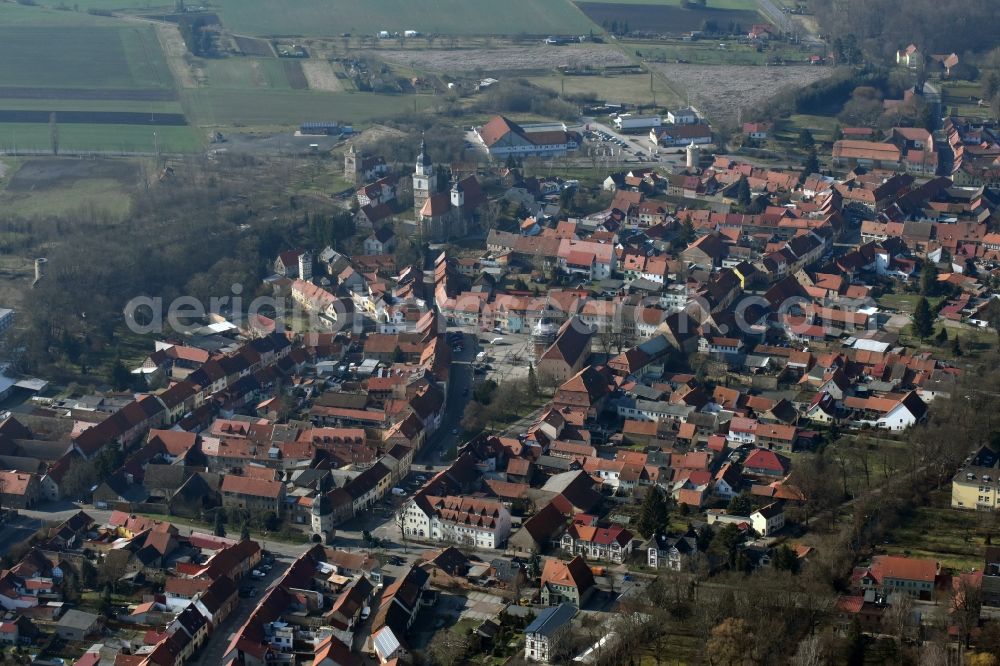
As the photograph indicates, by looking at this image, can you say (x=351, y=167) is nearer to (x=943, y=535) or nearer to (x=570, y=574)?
(x=570, y=574)

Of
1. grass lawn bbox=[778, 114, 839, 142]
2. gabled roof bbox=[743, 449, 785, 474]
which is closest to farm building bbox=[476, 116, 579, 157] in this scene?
grass lawn bbox=[778, 114, 839, 142]

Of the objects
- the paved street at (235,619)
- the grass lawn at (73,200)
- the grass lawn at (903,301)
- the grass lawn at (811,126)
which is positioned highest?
the grass lawn at (811,126)

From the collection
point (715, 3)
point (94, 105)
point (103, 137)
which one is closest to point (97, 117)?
point (94, 105)

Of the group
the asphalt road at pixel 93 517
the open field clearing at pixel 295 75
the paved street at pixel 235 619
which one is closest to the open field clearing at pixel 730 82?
the open field clearing at pixel 295 75

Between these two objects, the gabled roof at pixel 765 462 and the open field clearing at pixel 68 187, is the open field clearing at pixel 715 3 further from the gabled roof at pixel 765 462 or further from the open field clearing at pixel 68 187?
the gabled roof at pixel 765 462

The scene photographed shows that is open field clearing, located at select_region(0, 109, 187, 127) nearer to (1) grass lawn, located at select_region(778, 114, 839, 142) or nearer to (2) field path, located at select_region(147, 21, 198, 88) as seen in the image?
(2) field path, located at select_region(147, 21, 198, 88)
